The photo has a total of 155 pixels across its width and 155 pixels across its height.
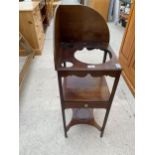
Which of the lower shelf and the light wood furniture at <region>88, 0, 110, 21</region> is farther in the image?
the light wood furniture at <region>88, 0, 110, 21</region>

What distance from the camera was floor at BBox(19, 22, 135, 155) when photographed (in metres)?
1.35

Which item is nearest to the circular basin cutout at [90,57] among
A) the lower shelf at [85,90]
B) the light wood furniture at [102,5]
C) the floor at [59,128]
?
the floor at [59,128]

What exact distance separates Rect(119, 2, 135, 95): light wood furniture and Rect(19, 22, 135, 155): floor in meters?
0.13

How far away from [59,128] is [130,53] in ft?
4.24

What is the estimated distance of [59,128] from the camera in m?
1.52

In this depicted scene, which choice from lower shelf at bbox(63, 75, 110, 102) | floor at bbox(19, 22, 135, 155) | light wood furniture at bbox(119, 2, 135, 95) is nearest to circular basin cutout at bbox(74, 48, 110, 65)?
light wood furniture at bbox(119, 2, 135, 95)

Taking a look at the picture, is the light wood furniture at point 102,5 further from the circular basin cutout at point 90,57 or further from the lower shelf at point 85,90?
the lower shelf at point 85,90

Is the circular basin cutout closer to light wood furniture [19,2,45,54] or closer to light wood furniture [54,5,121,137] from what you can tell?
light wood furniture [19,2,45,54]

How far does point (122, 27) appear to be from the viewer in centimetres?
403

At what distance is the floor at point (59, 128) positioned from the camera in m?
1.35

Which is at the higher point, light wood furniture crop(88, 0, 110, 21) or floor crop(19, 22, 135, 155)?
light wood furniture crop(88, 0, 110, 21)

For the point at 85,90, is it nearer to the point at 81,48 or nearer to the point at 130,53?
the point at 81,48
